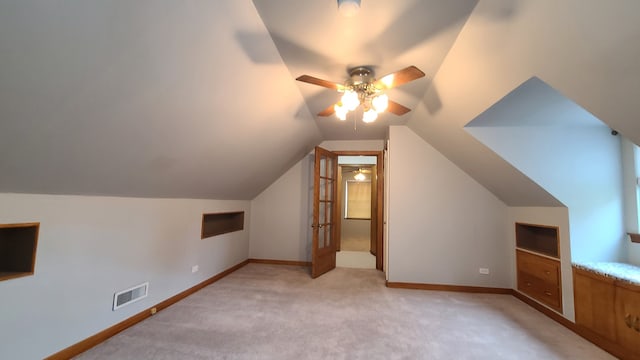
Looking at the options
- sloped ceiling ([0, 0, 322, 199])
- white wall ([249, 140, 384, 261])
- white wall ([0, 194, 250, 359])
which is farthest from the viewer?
white wall ([249, 140, 384, 261])

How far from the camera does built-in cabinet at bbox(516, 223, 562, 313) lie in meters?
3.06

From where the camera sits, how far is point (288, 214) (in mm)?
5406

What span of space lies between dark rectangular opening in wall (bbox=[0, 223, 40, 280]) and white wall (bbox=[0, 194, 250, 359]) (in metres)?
0.04

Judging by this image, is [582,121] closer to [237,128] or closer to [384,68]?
[384,68]

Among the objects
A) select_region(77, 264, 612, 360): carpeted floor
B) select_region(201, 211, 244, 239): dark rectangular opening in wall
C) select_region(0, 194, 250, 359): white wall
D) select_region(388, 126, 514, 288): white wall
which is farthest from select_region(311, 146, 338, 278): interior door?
select_region(0, 194, 250, 359): white wall

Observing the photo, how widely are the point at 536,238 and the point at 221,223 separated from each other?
4.78 meters

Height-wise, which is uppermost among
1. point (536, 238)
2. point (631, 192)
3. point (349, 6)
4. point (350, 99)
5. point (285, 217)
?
point (349, 6)

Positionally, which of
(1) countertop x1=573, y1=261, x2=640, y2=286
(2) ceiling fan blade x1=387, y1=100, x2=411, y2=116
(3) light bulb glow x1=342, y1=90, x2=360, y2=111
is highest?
(2) ceiling fan blade x1=387, y1=100, x2=411, y2=116

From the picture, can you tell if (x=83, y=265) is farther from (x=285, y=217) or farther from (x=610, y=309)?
(x=610, y=309)

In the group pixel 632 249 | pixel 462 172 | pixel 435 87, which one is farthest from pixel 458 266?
pixel 435 87

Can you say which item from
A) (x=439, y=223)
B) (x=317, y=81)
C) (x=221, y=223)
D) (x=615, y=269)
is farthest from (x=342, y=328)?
(x=221, y=223)

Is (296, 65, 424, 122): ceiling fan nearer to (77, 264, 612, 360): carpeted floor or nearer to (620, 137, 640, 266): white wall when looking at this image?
(77, 264, 612, 360): carpeted floor

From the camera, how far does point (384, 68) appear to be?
2.46m

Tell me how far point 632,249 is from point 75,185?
16.9 feet
